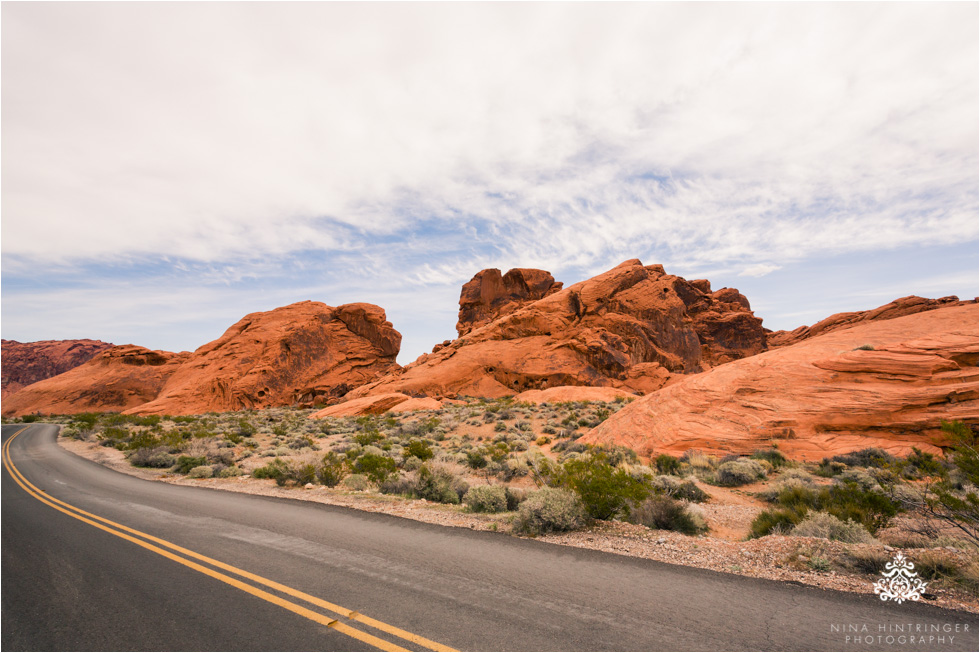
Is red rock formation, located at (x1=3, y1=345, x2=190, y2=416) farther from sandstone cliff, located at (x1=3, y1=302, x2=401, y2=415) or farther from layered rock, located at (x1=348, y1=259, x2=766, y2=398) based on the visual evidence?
layered rock, located at (x1=348, y1=259, x2=766, y2=398)

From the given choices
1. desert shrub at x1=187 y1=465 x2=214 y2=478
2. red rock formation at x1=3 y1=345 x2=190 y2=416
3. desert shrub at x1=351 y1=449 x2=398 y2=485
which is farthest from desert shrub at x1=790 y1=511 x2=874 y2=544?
red rock formation at x1=3 y1=345 x2=190 y2=416

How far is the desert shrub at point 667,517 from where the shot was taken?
23.9ft

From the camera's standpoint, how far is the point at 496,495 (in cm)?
902

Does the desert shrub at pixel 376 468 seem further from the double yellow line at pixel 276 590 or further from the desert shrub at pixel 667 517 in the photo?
the desert shrub at pixel 667 517

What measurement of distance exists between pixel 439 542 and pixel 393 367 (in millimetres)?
56161

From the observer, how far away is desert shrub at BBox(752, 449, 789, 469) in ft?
40.7

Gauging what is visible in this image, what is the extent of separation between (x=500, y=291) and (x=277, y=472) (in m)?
60.6

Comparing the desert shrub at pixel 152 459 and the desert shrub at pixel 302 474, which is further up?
the desert shrub at pixel 302 474

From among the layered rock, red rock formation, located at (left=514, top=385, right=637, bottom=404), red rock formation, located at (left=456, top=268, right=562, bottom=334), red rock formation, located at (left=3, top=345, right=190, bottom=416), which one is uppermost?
red rock formation, located at (left=456, top=268, right=562, bottom=334)

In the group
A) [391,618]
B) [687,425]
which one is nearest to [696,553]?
[391,618]

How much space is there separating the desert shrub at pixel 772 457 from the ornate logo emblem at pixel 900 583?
8074 millimetres

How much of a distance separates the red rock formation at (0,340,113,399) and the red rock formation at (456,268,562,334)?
360 ft

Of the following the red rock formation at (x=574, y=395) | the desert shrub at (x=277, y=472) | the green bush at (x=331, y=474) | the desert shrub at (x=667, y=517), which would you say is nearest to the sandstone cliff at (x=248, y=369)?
the red rock formation at (x=574, y=395)

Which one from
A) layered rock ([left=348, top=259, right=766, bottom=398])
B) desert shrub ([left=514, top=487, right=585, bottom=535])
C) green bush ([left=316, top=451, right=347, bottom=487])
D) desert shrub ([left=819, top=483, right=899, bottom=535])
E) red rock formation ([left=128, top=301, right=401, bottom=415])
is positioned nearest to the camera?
desert shrub ([left=819, top=483, right=899, bottom=535])
